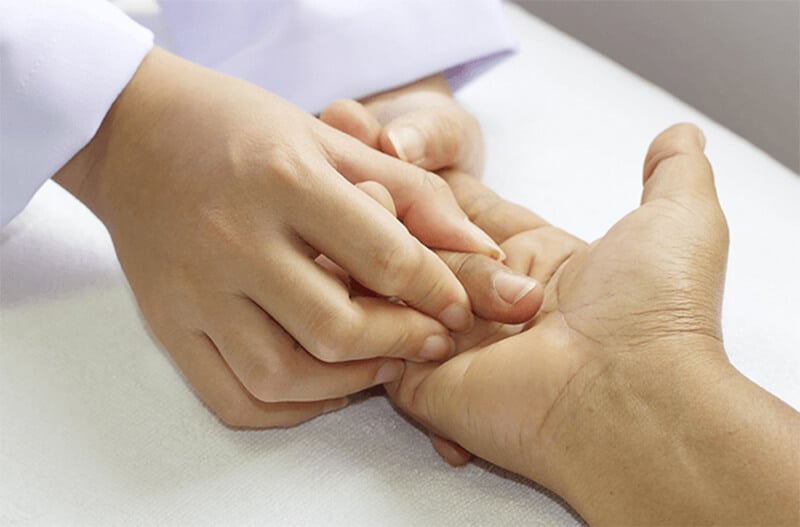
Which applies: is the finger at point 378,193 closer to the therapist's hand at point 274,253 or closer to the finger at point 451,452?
the therapist's hand at point 274,253

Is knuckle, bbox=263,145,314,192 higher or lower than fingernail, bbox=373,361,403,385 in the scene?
higher

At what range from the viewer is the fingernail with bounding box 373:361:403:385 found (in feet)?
2.14

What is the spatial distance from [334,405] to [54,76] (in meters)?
0.31

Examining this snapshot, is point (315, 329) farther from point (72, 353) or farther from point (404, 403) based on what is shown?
point (72, 353)

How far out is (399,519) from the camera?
22.7 inches

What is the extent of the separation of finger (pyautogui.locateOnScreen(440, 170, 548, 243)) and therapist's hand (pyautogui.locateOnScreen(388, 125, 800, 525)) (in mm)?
93

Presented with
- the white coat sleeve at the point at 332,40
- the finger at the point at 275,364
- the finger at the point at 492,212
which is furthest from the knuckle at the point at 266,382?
the white coat sleeve at the point at 332,40

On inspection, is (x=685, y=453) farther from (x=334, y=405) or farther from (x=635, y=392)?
(x=334, y=405)

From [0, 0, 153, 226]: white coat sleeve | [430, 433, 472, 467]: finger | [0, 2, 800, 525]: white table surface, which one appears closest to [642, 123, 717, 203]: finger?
[0, 2, 800, 525]: white table surface

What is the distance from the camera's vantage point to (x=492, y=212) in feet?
2.56

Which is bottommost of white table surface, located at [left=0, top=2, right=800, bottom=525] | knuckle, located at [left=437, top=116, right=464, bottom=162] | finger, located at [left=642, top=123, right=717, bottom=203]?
white table surface, located at [left=0, top=2, right=800, bottom=525]

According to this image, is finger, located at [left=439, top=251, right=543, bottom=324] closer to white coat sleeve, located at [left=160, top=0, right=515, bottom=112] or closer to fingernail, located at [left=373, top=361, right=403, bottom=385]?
fingernail, located at [left=373, top=361, right=403, bottom=385]

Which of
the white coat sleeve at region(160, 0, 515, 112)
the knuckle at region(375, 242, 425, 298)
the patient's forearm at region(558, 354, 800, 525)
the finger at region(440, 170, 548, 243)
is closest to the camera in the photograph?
the patient's forearm at region(558, 354, 800, 525)

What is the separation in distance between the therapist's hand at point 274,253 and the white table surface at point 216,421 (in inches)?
1.3
